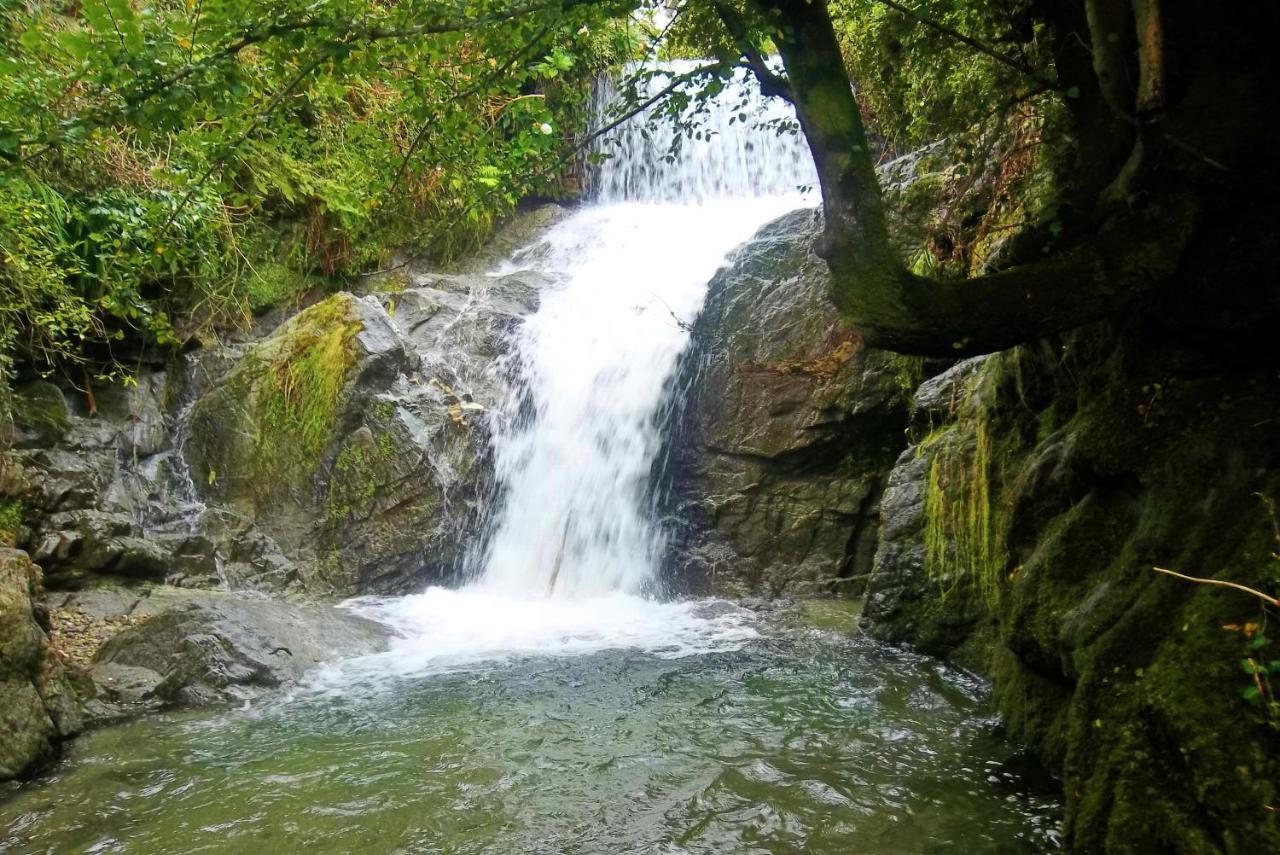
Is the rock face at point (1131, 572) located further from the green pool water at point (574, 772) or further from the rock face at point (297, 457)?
the rock face at point (297, 457)

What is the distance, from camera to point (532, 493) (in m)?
9.62

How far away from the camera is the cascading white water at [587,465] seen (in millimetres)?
7418

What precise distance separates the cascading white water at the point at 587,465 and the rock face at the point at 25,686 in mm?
1991

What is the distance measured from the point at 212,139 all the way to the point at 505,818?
3.39 m

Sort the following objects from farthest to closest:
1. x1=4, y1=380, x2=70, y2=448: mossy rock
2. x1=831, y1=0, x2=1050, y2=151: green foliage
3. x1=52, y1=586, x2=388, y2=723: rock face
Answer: x1=4, y1=380, x2=70, y2=448: mossy rock
x1=52, y1=586, x2=388, y2=723: rock face
x1=831, y1=0, x2=1050, y2=151: green foliage

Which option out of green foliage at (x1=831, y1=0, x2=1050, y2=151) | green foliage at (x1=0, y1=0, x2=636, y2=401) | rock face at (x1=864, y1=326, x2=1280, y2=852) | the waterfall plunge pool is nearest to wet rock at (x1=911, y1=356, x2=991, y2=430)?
rock face at (x1=864, y1=326, x2=1280, y2=852)

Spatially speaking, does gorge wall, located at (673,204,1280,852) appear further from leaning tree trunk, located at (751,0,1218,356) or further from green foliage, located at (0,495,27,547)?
green foliage, located at (0,495,27,547)

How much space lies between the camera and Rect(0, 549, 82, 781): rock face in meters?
4.61

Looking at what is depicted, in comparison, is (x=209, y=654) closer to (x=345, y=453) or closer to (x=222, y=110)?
(x=345, y=453)

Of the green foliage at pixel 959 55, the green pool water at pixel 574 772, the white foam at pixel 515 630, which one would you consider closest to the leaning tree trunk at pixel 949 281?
the green foliage at pixel 959 55

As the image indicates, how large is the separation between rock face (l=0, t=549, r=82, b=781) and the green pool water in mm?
155

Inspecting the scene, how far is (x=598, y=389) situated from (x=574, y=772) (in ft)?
20.0

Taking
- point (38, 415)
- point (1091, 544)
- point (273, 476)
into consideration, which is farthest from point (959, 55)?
point (38, 415)

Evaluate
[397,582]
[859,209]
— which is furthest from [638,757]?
[397,582]
